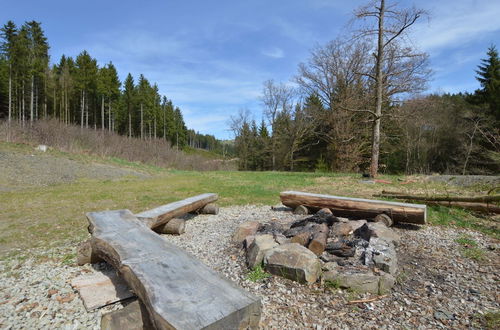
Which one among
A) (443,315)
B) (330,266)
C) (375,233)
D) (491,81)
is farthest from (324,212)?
(491,81)

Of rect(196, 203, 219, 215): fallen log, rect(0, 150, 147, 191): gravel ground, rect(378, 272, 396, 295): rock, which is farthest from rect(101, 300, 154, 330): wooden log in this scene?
rect(0, 150, 147, 191): gravel ground

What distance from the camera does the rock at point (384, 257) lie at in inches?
103

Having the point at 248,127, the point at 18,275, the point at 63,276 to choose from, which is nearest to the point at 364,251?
the point at 63,276

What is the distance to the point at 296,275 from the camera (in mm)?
2541

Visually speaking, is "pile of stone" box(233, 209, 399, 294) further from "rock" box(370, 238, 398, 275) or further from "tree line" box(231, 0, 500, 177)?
"tree line" box(231, 0, 500, 177)

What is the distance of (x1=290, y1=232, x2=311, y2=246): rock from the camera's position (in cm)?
315

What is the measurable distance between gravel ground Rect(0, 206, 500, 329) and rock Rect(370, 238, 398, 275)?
143 mm

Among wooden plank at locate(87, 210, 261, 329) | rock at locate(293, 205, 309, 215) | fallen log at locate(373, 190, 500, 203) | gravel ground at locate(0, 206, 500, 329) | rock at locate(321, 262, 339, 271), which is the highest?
fallen log at locate(373, 190, 500, 203)

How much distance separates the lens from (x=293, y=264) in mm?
2580

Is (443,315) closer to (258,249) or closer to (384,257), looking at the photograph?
(384,257)

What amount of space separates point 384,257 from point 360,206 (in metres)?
1.98

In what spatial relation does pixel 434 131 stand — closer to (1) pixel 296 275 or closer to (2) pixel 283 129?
(2) pixel 283 129

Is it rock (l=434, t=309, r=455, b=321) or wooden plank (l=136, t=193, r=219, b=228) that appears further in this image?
wooden plank (l=136, t=193, r=219, b=228)

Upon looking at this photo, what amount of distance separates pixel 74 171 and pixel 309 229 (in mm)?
12123
